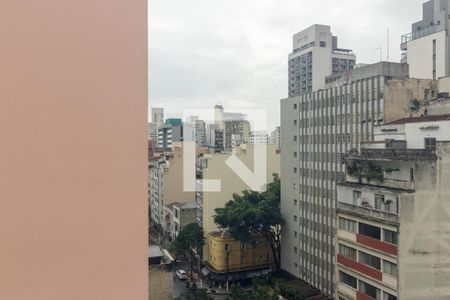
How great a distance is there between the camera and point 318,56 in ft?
100

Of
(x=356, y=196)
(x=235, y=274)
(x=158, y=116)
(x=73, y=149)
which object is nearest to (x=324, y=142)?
(x=356, y=196)

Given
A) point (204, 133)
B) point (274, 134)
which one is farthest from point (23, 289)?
point (204, 133)

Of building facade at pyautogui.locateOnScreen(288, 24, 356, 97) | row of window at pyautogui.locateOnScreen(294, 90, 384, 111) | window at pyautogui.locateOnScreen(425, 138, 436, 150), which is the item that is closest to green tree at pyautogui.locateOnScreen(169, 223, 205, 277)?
row of window at pyautogui.locateOnScreen(294, 90, 384, 111)

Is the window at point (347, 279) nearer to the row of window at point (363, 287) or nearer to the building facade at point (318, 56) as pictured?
the row of window at point (363, 287)

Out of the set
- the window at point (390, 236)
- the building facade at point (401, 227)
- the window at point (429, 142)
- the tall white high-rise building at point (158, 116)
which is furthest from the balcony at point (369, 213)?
the tall white high-rise building at point (158, 116)

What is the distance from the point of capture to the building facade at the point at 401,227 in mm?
8164

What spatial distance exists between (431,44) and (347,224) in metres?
16.1

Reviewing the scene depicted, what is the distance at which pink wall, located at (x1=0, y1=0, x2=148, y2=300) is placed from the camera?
29.6 inches

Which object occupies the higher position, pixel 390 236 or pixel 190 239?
pixel 390 236

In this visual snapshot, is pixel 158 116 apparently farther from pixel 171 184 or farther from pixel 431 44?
pixel 431 44

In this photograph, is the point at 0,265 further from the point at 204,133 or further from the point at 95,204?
the point at 204,133

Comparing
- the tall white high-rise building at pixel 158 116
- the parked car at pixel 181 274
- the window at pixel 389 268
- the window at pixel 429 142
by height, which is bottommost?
the parked car at pixel 181 274

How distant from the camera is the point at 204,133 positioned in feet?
117

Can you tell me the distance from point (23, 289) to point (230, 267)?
15821 mm
